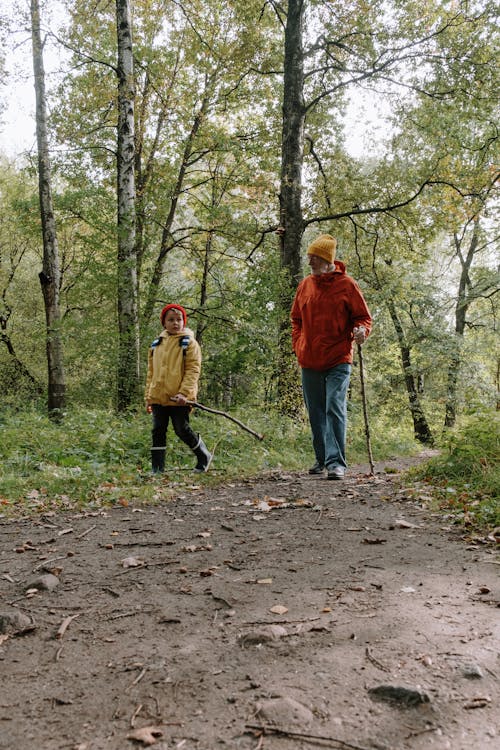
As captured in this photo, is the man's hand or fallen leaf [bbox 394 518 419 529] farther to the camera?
the man's hand

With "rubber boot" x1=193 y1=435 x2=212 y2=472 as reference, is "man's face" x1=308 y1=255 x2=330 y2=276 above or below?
above

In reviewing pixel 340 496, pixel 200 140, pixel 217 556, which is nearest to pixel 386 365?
pixel 200 140

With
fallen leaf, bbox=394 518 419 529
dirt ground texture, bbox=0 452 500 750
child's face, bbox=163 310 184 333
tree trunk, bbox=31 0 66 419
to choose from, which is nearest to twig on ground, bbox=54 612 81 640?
dirt ground texture, bbox=0 452 500 750

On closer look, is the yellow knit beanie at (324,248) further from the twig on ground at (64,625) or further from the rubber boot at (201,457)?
the twig on ground at (64,625)

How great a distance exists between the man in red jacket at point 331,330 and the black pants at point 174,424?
1.68 m

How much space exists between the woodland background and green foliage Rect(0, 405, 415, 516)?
3.27 ft

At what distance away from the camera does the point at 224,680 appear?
1956mm

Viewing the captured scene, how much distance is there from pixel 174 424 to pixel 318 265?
2.66 m

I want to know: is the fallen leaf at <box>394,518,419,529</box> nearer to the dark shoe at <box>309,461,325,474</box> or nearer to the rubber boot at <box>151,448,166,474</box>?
the dark shoe at <box>309,461,325,474</box>

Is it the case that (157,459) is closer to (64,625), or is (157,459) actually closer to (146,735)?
(64,625)

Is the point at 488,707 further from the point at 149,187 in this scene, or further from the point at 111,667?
→ the point at 149,187

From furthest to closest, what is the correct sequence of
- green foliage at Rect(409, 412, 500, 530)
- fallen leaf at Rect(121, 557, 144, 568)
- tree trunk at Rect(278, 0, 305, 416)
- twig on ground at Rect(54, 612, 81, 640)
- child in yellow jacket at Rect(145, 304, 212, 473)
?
tree trunk at Rect(278, 0, 305, 416) → child in yellow jacket at Rect(145, 304, 212, 473) → green foliage at Rect(409, 412, 500, 530) → fallen leaf at Rect(121, 557, 144, 568) → twig on ground at Rect(54, 612, 81, 640)

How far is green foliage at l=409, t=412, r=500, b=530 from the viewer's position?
4.29 meters

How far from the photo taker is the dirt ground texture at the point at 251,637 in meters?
1.68
